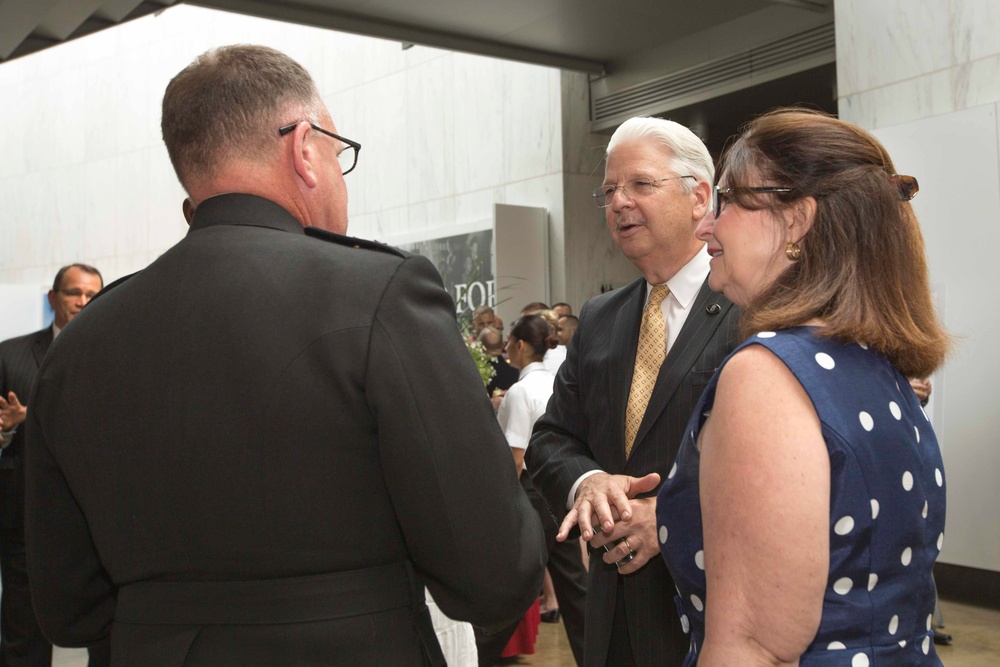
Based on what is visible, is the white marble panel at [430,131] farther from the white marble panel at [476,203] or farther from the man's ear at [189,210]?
the man's ear at [189,210]

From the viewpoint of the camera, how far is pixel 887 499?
1.31 metres

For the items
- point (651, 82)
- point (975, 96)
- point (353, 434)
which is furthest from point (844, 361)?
point (651, 82)

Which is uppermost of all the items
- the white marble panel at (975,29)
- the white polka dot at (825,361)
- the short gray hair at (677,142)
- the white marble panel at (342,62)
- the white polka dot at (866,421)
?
the white marble panel at (342,62)

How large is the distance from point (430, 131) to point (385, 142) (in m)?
0.77

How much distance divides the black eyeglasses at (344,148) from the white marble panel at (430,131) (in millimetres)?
10556

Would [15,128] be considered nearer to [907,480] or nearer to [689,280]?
[689,280]

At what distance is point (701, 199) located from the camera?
2.47 metres

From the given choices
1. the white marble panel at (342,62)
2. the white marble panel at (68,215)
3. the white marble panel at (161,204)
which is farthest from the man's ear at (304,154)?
the white marble panel at (68,215)

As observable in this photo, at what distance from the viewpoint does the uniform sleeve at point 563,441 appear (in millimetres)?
2285

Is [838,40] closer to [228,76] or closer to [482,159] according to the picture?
[482,159]

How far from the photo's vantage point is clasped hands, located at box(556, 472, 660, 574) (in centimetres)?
199

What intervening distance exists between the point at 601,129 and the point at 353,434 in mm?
10467

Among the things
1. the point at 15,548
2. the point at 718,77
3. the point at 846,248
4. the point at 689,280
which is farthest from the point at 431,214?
the point at 846,248

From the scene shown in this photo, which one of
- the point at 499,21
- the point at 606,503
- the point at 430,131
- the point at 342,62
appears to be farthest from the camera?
the point at 342,62
